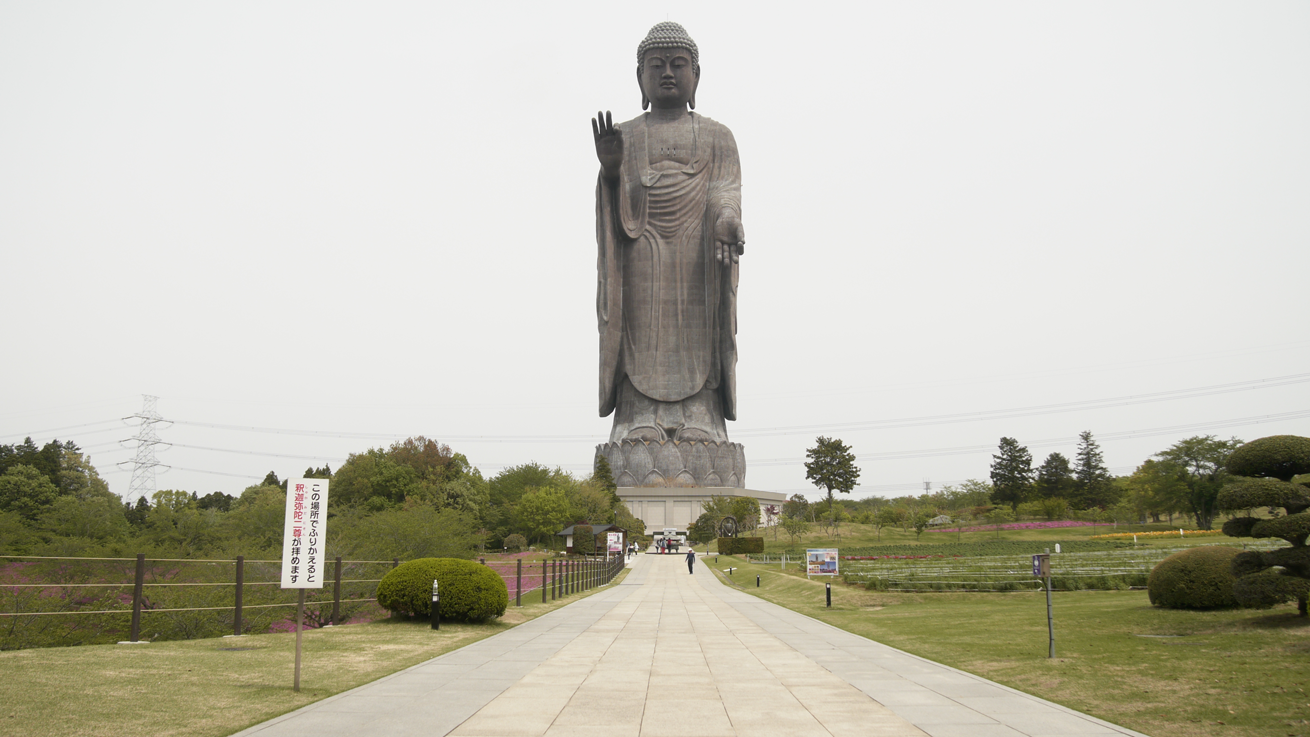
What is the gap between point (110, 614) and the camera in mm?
12992

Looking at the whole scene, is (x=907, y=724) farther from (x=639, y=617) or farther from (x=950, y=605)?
(x=950, y=605)

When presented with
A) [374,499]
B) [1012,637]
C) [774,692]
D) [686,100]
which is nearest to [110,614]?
[774,692]

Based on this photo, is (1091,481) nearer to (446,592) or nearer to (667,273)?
(667,273)

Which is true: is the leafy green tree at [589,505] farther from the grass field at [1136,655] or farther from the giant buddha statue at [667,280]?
the grass field at [1136,655]

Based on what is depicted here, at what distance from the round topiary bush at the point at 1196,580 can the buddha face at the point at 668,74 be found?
4891cm

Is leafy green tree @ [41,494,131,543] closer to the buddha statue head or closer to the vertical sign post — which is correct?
the vertical sign post

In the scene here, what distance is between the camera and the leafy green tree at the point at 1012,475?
6412 centimetres

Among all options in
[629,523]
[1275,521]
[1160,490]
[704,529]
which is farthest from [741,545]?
[1275,521]

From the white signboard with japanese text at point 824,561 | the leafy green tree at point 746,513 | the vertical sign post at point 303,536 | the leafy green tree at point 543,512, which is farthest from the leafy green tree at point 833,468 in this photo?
the vertical sign post at point 303,536

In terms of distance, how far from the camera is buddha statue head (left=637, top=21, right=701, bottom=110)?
5678 cm

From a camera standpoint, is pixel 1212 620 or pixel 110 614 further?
pixel 110 614

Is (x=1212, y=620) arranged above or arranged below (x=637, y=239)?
below

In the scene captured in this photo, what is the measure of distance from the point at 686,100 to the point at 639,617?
48.1 meters

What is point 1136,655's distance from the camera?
31.1ft
